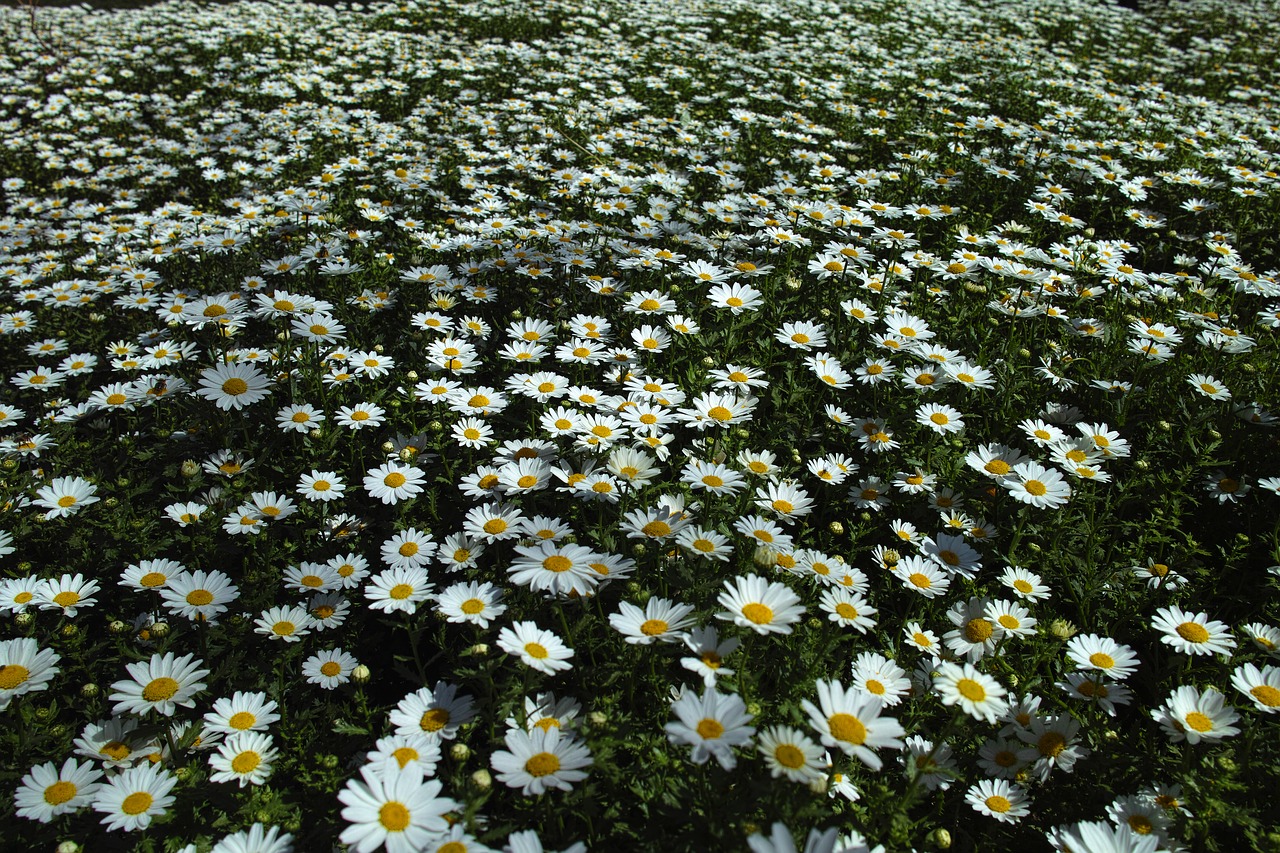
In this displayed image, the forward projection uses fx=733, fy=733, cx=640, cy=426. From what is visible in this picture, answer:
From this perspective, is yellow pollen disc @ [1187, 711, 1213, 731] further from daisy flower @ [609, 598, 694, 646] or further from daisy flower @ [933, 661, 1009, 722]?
daisy flower @ [609, 598, 694, 646]

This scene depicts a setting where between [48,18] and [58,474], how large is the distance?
13.8 m

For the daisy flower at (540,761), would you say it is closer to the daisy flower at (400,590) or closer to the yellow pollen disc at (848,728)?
the yellow pollen disc at (848,728)

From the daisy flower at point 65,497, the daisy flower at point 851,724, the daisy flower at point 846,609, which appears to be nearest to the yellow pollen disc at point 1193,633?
the daisy flower at point 846,609

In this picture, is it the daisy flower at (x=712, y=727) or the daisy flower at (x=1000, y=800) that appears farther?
the daisy flower at (x=1000, y=800)

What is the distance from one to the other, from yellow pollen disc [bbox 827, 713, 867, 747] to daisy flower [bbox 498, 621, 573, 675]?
23.5 inches

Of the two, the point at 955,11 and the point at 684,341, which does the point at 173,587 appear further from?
the point at 955,11

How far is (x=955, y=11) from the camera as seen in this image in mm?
11422

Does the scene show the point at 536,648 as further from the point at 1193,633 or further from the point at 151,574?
the point at 1193,633

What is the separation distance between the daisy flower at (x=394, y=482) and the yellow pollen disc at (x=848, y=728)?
1.62 metres

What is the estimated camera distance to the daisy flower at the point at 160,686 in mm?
1861

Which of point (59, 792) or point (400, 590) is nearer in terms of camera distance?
point (59, 792)

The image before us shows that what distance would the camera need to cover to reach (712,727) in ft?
4.85

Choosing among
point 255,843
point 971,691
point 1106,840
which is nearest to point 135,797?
point 255,843

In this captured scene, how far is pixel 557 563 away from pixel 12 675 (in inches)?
58.4
